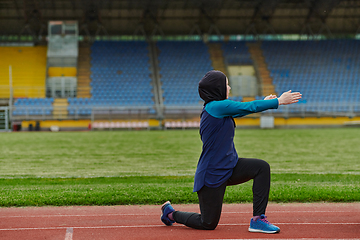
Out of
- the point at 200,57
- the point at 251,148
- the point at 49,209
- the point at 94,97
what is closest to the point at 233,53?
the point at 200,57

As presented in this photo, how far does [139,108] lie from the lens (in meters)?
33.7

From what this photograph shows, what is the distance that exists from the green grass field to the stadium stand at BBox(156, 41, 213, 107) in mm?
16872

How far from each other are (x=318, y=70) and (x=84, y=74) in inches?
863

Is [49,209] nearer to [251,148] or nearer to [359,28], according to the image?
[251,148]

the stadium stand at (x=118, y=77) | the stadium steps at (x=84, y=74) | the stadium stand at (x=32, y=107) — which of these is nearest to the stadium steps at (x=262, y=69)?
the stadium stand at (x=118, y=77)

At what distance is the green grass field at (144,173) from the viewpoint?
298 inches

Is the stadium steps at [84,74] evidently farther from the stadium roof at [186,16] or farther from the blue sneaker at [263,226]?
the blue sneaker at [263,226]

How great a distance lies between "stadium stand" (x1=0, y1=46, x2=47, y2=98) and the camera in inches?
1383

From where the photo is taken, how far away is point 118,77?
3747 centimetres

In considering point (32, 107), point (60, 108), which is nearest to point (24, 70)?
point (32, 107)

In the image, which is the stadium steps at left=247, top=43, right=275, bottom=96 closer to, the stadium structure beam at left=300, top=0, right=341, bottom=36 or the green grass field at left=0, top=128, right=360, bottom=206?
the stadium structure beam at left=300, top=0, right=341, bottom=36

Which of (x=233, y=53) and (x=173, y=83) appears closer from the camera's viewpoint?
(x=173, y=83)

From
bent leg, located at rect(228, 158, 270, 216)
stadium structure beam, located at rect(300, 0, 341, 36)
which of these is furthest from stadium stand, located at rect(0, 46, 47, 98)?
bent leg, located at rect(228, 158, 270, 216)

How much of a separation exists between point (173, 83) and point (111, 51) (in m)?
7.70
